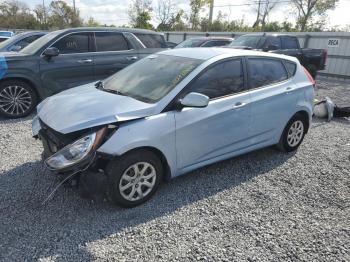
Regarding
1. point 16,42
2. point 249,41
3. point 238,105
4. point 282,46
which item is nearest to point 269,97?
point 238,105

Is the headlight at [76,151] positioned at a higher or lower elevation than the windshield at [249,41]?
lower

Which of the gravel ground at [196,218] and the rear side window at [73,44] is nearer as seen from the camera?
the gravel ground at [196,218]

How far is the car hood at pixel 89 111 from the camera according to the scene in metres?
2.90

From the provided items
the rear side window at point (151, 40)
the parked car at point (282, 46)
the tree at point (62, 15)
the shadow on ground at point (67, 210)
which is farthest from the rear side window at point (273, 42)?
Result: the tree at point (62, 15)

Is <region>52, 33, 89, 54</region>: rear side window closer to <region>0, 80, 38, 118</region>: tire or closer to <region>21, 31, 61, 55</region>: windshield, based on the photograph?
<region>21, 31, 61, 55</region>: windshield

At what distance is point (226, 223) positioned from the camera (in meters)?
3.01

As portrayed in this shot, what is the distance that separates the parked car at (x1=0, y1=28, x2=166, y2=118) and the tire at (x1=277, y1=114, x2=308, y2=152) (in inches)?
165

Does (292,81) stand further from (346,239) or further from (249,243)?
(249,243)

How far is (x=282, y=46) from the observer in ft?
37.3

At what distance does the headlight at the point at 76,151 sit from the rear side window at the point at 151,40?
5258mm

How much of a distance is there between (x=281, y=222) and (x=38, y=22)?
58.0 metres

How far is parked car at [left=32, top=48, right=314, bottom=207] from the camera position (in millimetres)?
2877

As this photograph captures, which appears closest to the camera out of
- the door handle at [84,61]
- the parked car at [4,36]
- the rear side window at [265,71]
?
the rear side window at [265,71]

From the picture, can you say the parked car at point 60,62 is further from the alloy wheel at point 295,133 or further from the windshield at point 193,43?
the windshield at point 193,43
